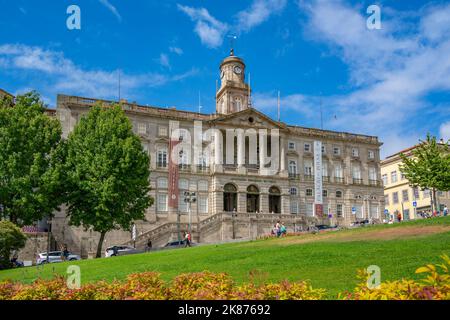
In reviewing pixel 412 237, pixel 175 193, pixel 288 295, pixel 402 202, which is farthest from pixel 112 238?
pixel 402 202

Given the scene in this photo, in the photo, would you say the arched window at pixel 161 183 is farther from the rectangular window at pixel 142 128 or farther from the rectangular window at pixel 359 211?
the rectangular window at pixel 359 211

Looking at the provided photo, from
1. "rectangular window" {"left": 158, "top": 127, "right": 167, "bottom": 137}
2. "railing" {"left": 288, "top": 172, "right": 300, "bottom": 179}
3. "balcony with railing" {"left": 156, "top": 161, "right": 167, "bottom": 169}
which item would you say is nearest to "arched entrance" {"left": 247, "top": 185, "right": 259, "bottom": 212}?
"railing" {"left": 288, "top": 172, "right": 300, "bottom": 179}

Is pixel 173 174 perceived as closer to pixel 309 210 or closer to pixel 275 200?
pixel 275 200

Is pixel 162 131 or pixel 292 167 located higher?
pixel 162 131

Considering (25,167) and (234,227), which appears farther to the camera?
(234,227)

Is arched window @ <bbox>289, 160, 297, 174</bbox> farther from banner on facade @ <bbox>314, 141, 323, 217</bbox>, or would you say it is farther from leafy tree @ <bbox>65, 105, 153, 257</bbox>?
leafy tree @ <bbox>65, 105, 153, 257</bbox>

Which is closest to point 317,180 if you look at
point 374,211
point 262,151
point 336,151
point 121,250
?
point 336,151

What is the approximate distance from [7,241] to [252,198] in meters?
35.4

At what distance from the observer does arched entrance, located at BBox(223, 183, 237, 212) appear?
61031 mm

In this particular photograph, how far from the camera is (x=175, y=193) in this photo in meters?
57.2

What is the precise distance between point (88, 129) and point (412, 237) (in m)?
30.2

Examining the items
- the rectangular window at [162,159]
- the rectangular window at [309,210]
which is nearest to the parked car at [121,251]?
the rectangular window at [162,159]

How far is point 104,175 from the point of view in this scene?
40.8m
